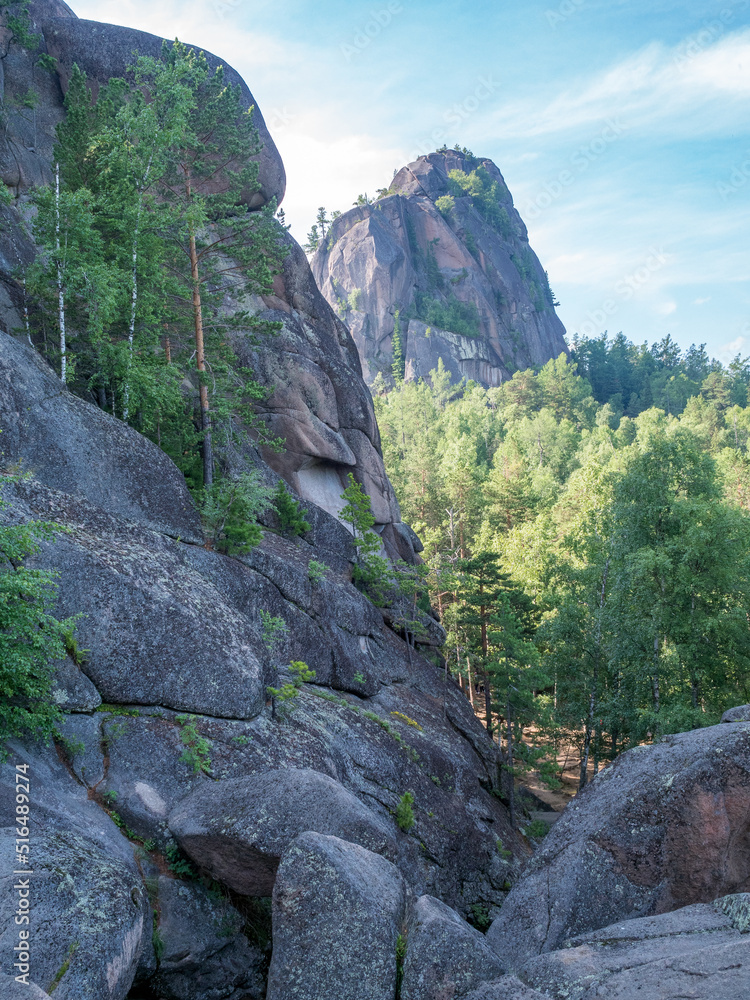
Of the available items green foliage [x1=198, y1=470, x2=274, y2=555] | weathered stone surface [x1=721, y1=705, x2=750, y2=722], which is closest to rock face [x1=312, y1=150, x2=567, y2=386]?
green foliage [x1=198, y1=470, x2=274, y2=555]

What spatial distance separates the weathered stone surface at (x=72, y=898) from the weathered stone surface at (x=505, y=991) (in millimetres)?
3702

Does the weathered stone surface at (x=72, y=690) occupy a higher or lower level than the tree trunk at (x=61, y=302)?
lower

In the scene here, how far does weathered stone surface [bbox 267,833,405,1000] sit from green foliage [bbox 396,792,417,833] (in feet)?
21.7

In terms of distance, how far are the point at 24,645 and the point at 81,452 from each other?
684 cm

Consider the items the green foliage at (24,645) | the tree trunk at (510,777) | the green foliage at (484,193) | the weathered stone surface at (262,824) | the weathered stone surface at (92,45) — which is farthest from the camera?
the green foliage at (484,193)

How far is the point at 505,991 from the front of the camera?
6.09 meters

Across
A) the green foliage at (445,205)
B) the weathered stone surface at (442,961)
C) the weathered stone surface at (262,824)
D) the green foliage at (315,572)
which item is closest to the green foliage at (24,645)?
the weathered stone surface at (262,824)

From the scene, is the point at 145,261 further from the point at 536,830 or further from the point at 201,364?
the point at 536,830

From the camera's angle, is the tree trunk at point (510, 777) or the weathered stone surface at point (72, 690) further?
the tree trunk at point (510, 777)

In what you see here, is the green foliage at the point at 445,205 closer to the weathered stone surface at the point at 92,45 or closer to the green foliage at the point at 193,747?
the weathered stone surface at the point at 92,45

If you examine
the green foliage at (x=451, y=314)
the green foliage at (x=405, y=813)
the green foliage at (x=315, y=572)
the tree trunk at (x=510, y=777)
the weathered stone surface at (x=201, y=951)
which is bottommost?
the tree trunk at (x=510, y=777)

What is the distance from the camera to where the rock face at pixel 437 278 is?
93.9m

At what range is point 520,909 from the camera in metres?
9.53

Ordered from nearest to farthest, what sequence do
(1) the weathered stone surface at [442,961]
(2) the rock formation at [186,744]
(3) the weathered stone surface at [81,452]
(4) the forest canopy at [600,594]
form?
1. (1) the weathered stone surface at [442,961]
2. (2) the rock formation at [186,744]
3. (3) the weathered stone surface at [81,452]
4. (4) the forest canopy at [600,594]
